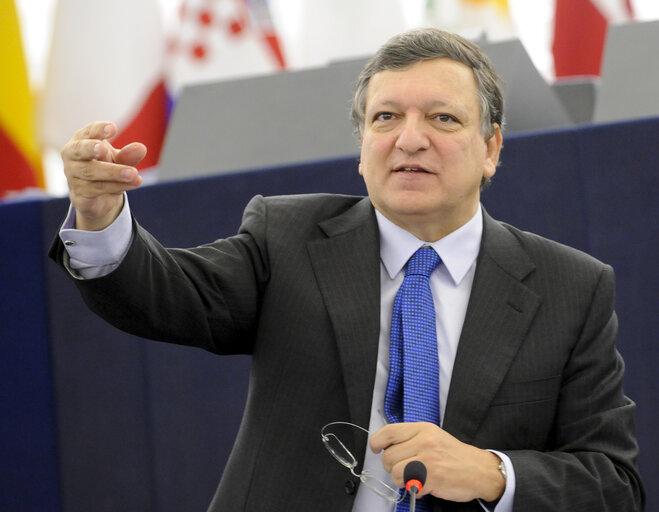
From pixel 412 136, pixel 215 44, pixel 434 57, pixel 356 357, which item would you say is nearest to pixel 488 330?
pixel 356 357

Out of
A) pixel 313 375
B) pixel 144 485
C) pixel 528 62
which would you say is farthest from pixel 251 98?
pixel 313 375

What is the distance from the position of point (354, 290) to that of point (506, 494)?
0.38m

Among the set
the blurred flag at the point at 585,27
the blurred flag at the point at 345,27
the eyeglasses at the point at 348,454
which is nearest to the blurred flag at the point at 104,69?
the blurred flag at the point at 345,27

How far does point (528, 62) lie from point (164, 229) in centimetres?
109

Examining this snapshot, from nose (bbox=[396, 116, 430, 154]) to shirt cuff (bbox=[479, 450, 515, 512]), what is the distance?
470 millimetres

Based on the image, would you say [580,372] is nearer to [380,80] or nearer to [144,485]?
[380,80]

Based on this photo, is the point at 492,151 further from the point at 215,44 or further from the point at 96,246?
the point at 215,44

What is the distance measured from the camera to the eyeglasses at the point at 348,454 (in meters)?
1.29

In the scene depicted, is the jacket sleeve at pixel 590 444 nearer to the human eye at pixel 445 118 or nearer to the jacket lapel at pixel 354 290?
the jacket lapel at pixel 354 290

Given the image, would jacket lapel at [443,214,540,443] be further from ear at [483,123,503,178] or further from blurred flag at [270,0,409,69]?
blurred flag at [270,0,409,69]

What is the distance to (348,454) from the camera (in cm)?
132

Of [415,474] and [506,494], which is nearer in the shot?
[415,474]

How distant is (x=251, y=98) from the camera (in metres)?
2.64

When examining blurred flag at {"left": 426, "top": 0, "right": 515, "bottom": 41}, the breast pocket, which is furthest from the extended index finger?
blurred flag at {"left": 426, "top": 0, "right": 515, "bottom": 41}
